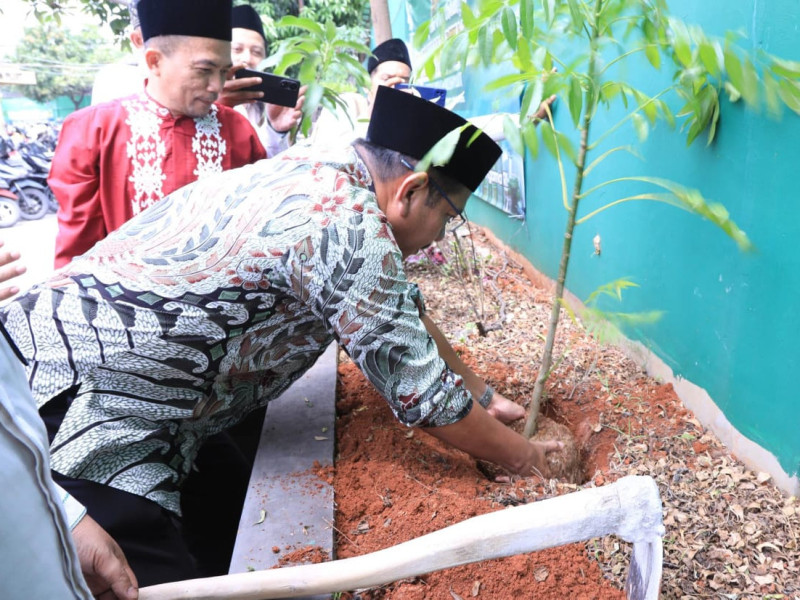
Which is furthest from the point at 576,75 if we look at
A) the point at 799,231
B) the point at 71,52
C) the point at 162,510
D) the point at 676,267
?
the point at 71,52

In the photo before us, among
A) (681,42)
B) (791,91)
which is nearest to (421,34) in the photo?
(681,42)

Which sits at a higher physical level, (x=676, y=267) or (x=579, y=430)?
(x=676, y=267)

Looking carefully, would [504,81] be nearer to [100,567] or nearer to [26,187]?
[100,567]

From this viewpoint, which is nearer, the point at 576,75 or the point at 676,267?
the point at 576,75

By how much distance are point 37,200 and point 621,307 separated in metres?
11.6

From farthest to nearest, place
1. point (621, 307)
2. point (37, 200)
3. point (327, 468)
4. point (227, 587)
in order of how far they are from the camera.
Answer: point (37, 200), point (621, 307), point (327, 468), point (227, 587)

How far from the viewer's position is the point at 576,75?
4.68ft

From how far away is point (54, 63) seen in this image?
31.5m

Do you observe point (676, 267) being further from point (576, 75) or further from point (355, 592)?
point (355, 592)

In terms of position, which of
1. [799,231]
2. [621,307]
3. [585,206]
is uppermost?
[799,231]

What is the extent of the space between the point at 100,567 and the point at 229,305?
62 cm

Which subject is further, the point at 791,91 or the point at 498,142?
the point at 498,142

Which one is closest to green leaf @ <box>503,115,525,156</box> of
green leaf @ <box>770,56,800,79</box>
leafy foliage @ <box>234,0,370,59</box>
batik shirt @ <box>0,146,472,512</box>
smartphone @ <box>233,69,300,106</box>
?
batik shirt @ <box>0,146,472,512</box>

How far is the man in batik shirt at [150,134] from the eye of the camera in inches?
90.3
